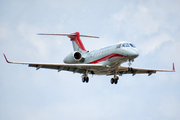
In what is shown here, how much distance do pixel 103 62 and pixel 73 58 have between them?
3.99 m

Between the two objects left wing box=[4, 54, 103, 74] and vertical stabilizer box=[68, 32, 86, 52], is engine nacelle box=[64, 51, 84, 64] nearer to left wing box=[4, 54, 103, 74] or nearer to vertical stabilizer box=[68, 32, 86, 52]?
left wing box=[4, 54, 103, 74]

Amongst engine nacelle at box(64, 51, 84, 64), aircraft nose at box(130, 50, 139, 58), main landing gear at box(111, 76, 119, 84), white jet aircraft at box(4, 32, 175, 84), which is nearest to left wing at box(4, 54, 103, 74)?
white jet aircraft at box(4, 32, 175, 84)

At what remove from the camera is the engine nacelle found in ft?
137

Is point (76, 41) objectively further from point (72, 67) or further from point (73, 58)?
point (72, 67)

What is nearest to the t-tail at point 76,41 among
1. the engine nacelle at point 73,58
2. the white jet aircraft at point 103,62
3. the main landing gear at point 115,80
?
the white jet aircraft at point 103,62

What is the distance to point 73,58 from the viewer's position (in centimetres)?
4162

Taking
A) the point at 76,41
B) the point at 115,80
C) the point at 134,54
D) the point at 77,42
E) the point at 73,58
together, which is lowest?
the point at 115,80

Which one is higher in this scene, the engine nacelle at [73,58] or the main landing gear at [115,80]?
the engine nacelle at [73,58]

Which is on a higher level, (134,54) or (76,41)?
(76,41)

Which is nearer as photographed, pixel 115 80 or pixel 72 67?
pixel 72 67

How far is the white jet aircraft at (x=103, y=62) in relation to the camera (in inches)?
1469

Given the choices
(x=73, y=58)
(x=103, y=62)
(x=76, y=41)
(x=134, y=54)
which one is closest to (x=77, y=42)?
(x=76, y=41)

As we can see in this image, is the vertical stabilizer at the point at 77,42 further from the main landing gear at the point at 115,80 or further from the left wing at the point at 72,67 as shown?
the main landing gear at the point at 115,80

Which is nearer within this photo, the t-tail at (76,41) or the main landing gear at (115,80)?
the main landing gear at (115,80)
